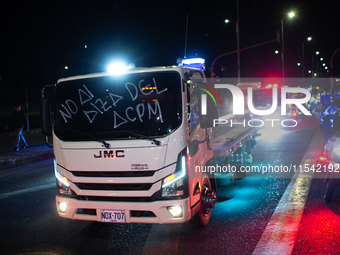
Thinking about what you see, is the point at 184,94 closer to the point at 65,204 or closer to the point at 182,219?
the point at 182,219

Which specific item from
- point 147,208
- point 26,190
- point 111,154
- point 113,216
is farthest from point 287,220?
point 26,190

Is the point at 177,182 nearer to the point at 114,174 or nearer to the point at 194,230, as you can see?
the point at 114,174

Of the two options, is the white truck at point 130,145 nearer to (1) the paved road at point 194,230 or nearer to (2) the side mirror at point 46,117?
(2) the side mirror at point 46,117

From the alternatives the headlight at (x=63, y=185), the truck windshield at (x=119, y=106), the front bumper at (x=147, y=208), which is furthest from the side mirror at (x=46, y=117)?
the front bumper at (x=147, y=208)

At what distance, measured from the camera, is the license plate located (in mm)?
4410

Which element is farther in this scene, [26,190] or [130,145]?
[26,190]

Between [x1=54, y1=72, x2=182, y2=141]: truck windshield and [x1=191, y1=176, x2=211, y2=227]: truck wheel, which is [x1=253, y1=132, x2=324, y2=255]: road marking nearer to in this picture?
[x1=191, y1=176, x2=211, y2=227]: truck wheel

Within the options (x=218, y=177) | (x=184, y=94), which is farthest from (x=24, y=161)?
(x=184, y=94)

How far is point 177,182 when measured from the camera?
437 centimetres

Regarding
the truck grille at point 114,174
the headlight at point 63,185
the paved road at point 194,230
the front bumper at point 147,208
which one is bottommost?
the paved road at point 194,230

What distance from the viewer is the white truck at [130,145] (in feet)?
14.3

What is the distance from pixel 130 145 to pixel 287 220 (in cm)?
263

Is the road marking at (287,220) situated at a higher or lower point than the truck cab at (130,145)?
lower

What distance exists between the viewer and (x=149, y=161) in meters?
4.32
